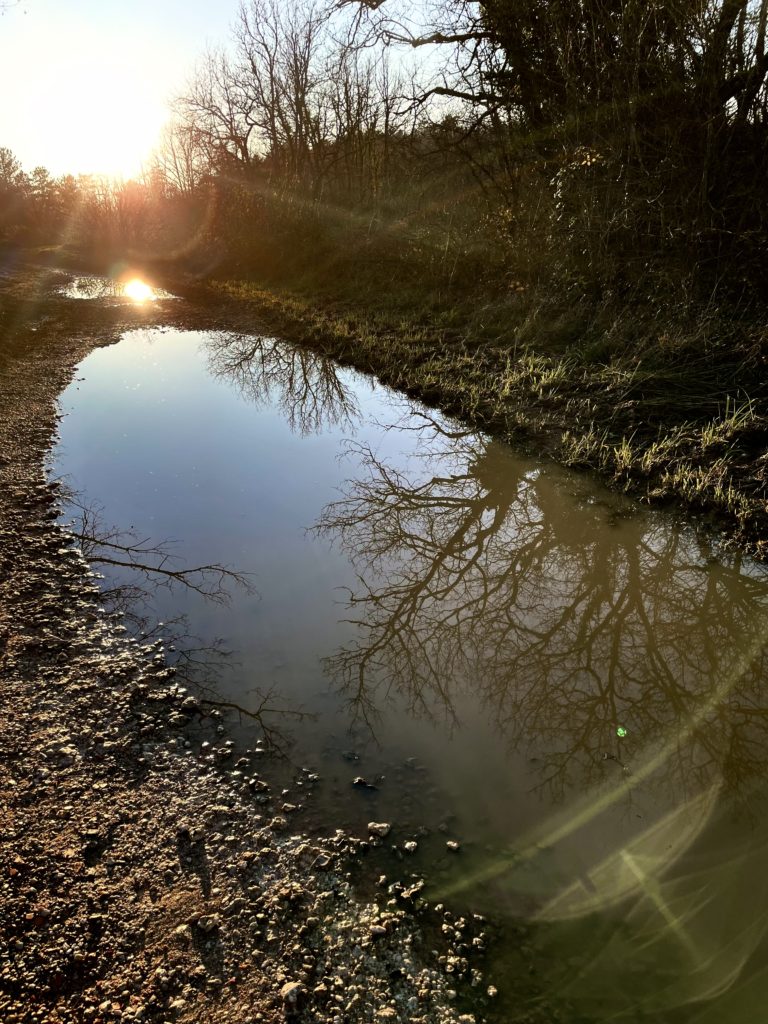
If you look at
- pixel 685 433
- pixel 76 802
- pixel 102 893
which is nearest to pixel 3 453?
pixel 76 802

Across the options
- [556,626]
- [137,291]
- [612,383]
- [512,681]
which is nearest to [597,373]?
[612,383]

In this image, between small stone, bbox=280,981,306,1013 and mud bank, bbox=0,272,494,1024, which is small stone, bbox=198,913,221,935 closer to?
mud bank, bbox=0,272,494,1024

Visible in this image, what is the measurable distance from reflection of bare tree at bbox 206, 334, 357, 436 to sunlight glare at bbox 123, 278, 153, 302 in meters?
6.31

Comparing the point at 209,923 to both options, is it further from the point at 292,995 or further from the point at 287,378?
the point at 287,378

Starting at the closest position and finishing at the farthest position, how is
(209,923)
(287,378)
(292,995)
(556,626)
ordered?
(292,995)
(209,923)
(556,626)
(287,378)

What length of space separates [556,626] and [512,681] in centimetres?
57

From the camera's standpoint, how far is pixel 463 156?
1143 centimetres

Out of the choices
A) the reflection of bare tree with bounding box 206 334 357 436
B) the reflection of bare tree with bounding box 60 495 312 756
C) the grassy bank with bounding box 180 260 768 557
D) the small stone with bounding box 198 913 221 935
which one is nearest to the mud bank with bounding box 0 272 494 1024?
the small stone with bounding box 198 913 221 935

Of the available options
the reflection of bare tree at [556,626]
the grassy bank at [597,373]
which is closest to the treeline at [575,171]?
the grassy bank at [597,373]

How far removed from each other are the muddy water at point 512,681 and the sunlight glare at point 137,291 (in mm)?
11633

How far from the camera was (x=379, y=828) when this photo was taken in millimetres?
2326

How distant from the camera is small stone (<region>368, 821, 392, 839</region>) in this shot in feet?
7.59

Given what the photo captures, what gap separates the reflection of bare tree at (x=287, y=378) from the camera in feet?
24.3

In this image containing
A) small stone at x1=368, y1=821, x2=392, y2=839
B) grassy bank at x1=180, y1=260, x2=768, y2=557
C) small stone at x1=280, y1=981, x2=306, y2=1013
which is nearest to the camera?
small stone at x1=280, y1=981, x2=306, y2=1013
